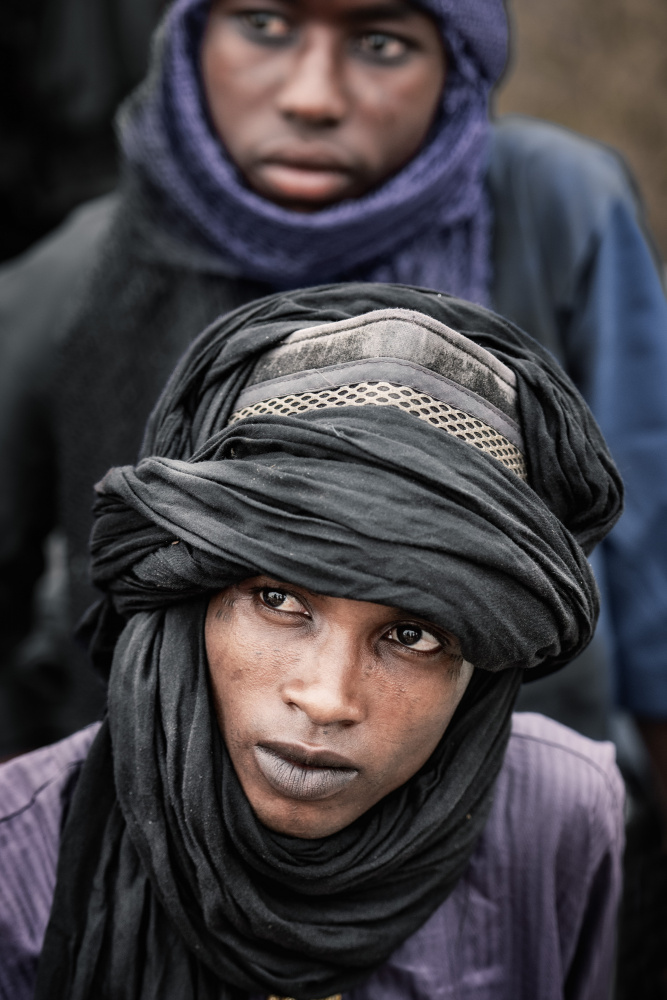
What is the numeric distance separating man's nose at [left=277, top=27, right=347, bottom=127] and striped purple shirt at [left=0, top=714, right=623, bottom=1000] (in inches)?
41.0

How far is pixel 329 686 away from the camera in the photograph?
41.2 inches

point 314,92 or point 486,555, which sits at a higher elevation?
point 314,92

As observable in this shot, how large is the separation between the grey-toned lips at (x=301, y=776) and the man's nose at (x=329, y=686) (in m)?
0.07

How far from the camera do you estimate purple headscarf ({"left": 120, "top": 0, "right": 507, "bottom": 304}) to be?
177cm

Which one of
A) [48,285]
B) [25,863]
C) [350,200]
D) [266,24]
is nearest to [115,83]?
[48,285]

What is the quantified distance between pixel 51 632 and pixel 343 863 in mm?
1825

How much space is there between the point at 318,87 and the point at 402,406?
88cm

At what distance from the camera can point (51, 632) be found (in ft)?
9.24

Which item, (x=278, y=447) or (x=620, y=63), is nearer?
(x=278, y=447)

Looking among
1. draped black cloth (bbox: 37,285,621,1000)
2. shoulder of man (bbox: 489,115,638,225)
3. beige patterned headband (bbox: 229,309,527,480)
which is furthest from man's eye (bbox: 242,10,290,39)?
beige patterned headband (bbox: 229,309,527,480)

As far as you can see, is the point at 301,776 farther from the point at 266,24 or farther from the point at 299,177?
the point at 266,24

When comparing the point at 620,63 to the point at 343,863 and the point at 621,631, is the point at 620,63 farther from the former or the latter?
the point at 343,863

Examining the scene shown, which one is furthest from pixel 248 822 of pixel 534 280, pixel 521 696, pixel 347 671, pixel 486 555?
pixel 534 280

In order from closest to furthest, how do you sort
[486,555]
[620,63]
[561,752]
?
[486,555], [561,752], [620,63]
